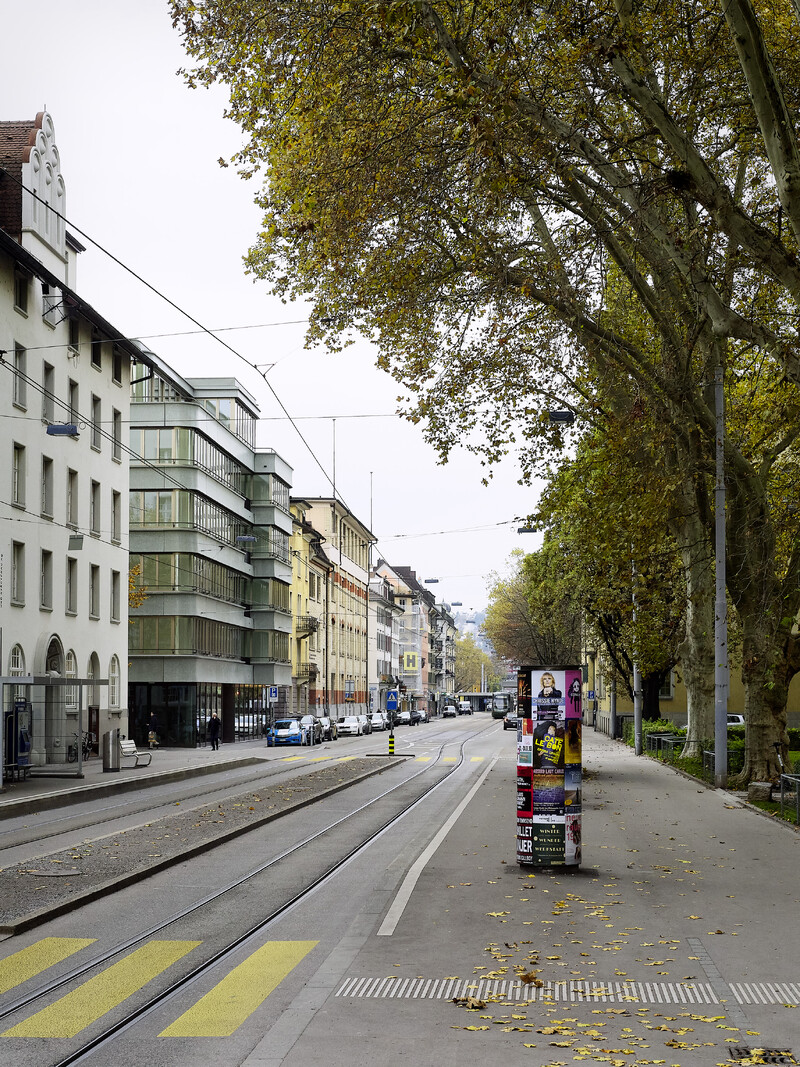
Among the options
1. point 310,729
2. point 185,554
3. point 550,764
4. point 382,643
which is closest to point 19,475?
point 185,554

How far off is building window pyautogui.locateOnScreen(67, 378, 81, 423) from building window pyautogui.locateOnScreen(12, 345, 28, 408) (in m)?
3.50

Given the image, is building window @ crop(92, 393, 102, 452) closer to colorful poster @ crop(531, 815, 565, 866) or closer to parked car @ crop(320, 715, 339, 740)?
colorful poster @ crop(531, 815, 565, 866)

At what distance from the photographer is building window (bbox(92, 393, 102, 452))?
3903cm

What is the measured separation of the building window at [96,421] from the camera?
128 feet

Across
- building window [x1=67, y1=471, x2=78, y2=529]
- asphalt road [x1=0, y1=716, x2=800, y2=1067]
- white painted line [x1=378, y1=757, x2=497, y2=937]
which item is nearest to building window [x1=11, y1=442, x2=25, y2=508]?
building window [x1=67, y1=471, x2=78, y2=529]

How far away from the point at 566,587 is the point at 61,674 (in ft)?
60.6

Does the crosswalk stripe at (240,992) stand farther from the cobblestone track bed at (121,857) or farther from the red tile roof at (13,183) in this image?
Result: the red tile roof at (13,183)

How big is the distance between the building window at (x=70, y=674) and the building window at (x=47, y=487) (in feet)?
15.3

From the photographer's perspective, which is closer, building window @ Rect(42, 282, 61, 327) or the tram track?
the tram track

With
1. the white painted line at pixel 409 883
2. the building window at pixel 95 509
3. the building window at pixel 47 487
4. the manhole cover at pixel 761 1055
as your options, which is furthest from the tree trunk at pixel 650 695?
the manhole cover at pixel 761 1055

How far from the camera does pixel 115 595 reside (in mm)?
42031

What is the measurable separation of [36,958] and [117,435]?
33629 millimetres

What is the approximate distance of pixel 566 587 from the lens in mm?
44844

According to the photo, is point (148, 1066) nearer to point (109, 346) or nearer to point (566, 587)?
point (109, 346)
